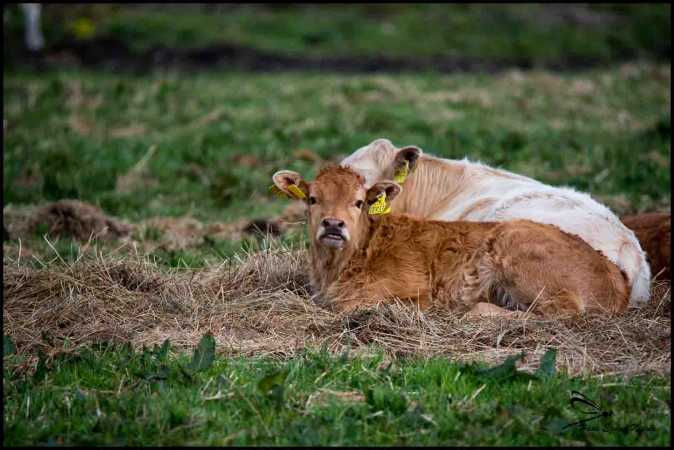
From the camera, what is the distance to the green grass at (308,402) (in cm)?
550

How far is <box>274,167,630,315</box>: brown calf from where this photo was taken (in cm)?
764

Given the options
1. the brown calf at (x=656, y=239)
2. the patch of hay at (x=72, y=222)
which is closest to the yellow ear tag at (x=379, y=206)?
the brown calf at (x=656, y=239)

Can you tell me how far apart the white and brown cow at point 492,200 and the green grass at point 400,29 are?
1673 cm

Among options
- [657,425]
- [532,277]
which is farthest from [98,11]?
[657,425]

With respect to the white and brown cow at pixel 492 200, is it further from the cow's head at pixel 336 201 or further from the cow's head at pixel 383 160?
the cow's head at pixel 336 201

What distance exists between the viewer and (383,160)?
31.1 feet

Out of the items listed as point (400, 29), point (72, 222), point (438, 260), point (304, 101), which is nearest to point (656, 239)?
point (438, 260)

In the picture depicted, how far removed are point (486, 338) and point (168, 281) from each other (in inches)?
102

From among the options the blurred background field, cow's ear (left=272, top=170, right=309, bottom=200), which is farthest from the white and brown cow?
the blurred background field

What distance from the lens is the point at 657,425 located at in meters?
5.62

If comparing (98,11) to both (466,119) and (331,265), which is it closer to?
(466,119)

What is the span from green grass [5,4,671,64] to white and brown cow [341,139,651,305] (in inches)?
659

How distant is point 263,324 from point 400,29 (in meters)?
22.6

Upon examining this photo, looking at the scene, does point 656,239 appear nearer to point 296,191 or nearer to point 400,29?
point 296,191
